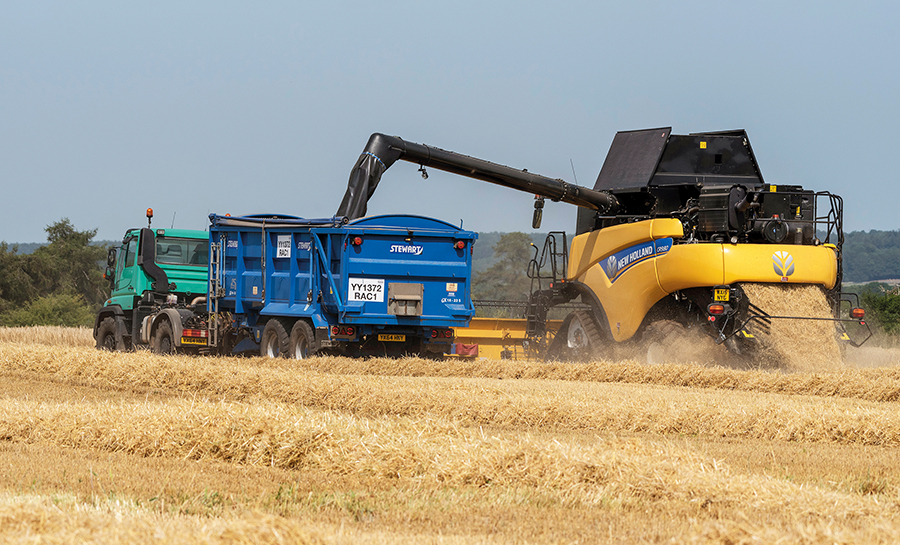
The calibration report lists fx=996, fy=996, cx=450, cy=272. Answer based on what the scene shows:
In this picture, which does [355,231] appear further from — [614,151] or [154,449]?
[154,449]

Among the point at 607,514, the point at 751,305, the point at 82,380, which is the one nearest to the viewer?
the point at 607,514

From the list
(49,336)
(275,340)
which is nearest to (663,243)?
(275,340)

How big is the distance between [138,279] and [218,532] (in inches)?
586

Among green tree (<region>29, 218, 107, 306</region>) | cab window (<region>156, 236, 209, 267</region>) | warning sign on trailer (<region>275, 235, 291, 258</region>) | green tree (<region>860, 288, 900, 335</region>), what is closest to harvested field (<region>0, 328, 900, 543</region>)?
warning sign on trailer (<region>275, 235, 291, 258</region>)

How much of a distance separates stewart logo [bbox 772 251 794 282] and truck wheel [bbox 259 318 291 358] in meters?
7.38

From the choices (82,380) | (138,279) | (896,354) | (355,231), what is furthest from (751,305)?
(138,279)

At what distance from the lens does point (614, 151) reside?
18.2 meters

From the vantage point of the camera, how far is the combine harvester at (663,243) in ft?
48.1

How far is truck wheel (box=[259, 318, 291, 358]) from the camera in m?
15.3

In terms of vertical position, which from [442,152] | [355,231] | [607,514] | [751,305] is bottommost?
[607,514]

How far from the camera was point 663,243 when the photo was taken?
50.5 feet

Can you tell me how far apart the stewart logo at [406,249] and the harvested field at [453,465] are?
335cm

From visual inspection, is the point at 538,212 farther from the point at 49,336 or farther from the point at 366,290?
the point at 49,336

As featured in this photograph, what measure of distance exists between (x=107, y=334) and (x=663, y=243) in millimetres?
10975
